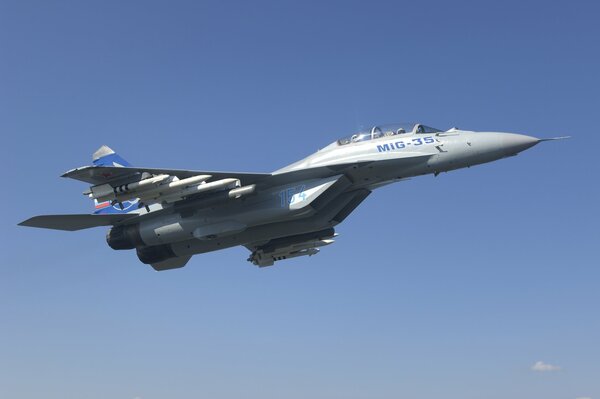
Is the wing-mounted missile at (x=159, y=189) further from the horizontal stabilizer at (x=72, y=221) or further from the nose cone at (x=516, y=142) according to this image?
the nose cone at (x=516, y=142)

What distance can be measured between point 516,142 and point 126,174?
1230 cm

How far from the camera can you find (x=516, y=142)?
22.2 metres

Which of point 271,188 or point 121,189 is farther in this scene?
point 271,188

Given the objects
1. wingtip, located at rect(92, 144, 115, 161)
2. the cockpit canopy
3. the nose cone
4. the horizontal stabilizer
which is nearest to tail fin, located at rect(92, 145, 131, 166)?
Result: wingtip, located at rect(92, 144, 115, 161)

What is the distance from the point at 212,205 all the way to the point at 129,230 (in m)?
3.62

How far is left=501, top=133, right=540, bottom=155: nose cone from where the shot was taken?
2212 cm

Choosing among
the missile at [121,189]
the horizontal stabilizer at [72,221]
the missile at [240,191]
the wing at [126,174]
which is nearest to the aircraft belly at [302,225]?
the missile at [240,191]

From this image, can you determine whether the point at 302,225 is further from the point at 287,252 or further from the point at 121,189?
the point at 121,189

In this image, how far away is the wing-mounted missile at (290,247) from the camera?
88.1ft

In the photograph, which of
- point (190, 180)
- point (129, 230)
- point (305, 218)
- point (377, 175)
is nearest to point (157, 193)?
point (190, 180)

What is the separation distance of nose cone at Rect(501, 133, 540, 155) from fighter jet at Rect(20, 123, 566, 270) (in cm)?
3

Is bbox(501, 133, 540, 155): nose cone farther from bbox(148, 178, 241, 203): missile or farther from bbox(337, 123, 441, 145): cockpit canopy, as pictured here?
bbox(148, 178, 241, 203): missile

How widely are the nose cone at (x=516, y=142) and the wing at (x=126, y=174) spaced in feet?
24.9

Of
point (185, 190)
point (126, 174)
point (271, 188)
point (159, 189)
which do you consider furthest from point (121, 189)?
point (271, 188)
